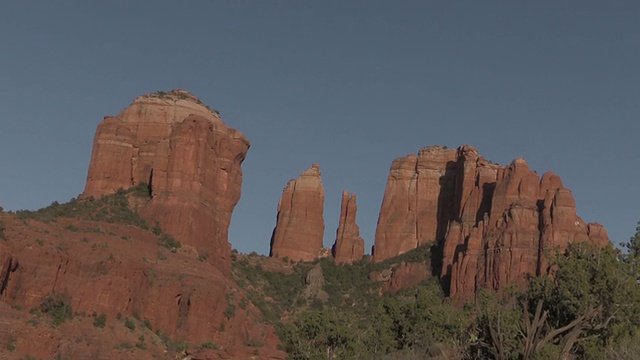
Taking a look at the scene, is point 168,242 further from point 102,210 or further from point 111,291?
point 111,291

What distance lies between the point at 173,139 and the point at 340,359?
41734mm

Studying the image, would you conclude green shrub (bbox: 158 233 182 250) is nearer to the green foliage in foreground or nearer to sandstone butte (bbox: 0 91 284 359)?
sandstone butte (bbox: 0 91 284 359)

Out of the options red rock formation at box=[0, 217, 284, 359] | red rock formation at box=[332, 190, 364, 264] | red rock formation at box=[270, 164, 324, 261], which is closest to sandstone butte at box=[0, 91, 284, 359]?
red rock formation at box=[0, 217, 284, 359]

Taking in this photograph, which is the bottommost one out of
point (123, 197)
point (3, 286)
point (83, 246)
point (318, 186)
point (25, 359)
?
point (25, 359)

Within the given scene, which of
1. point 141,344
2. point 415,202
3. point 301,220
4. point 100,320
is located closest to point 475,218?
point 415,202

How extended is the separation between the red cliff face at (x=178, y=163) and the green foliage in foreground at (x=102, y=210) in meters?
1.43

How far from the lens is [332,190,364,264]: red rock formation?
14212 cm

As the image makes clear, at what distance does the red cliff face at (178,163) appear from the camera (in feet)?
315

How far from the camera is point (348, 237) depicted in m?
144

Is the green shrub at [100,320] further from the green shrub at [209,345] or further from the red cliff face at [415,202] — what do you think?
the red cliff face at [415,202]

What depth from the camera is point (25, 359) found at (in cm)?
6394

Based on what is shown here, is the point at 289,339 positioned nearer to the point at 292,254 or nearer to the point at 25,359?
the point at 25,359

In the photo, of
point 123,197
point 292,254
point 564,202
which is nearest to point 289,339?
point 123,197

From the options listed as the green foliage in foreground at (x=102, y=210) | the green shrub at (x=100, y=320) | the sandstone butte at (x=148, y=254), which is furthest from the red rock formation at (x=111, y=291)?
the green foliage in foreground at (x=102, y=210)
